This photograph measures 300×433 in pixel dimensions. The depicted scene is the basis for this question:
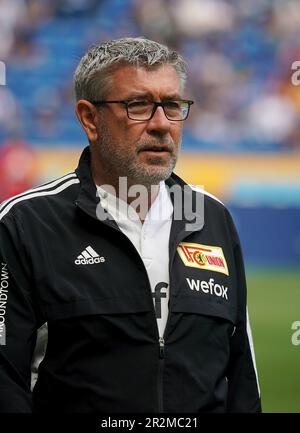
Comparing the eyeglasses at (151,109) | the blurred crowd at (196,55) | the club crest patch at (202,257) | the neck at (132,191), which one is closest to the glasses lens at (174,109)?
the eyeglasses at (151,109)

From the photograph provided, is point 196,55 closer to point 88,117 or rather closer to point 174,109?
point 88,117

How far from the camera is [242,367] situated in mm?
2170

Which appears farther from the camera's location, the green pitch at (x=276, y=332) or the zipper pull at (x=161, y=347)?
the green pitch at (x=276, y=332)

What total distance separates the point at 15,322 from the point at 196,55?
8.24m

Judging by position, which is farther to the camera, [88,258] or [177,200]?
[177,200]

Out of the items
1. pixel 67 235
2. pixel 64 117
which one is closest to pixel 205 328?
pixel 67 235

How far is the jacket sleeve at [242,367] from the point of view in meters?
2.15

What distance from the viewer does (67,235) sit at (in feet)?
6.73

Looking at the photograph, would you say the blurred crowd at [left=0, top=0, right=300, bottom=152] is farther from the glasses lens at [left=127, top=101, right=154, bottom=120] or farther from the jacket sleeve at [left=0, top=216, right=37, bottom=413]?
the jacket sleeve at [left=0, top=216, right=37, bottom=413]

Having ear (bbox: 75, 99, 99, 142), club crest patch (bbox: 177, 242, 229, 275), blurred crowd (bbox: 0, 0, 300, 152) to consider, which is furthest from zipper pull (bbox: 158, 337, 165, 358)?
blurred crowd (bbox: 0, 0, 300, 152)

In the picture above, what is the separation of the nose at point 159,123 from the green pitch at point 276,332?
9.88 feet

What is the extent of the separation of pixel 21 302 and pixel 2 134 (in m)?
7.06

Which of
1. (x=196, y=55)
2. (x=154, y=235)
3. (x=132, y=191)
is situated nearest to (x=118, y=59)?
(x=132, y=191)

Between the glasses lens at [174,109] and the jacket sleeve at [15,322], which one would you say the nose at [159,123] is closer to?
the glasses lens at [174,109]
